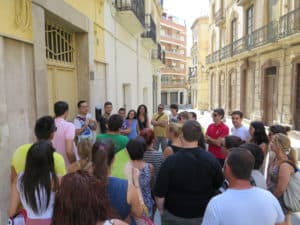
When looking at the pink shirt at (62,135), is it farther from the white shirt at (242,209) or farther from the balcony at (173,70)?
the balcony at (173,70)

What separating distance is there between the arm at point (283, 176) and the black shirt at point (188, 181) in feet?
2.04

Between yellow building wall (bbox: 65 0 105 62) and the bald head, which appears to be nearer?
the bald head

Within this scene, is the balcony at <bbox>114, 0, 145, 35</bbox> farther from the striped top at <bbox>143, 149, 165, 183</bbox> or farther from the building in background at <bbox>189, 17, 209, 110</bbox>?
the building in background at <bbox>189, 17, 209, 110</bbox>

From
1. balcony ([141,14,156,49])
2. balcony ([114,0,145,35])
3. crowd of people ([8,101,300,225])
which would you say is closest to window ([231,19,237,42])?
balcony ([141,14,156,49])

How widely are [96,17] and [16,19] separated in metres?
3.02

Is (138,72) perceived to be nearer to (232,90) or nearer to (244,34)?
(244,34)

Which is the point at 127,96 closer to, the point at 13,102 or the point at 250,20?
the point at 13,102

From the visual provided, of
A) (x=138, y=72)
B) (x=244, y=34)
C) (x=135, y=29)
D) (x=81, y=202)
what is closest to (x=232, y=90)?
(x=244, y=34)

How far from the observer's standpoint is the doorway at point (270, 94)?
49.1ft

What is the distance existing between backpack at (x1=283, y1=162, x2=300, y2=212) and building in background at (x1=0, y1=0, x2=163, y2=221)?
10.4 ft

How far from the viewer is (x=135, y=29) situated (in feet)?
33.2

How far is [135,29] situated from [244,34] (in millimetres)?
11276

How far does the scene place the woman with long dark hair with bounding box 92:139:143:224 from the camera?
2064mm

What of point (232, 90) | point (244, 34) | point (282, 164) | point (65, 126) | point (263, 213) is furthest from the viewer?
point (232, 90)
